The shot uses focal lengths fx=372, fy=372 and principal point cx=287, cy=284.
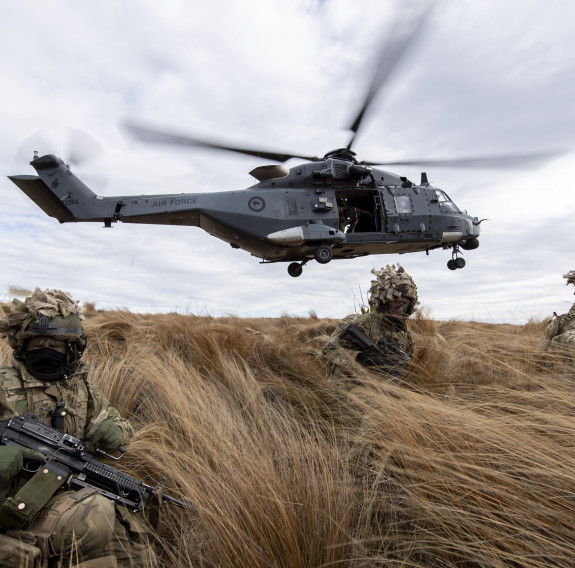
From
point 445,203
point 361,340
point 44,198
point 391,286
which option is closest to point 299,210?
point 445,203

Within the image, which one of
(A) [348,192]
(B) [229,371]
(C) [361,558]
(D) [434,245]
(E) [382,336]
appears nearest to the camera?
(C) [361,558]

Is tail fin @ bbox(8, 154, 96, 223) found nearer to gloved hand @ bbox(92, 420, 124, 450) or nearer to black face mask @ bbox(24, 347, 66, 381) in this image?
black face mask @ bbox(24, 347, 66, 381)

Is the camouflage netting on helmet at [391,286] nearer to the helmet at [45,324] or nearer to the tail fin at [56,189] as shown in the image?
the helmet at [45,324]

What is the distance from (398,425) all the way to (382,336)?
1777 mm

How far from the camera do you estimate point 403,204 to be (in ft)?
29.3

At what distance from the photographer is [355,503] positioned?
1601 millimetres

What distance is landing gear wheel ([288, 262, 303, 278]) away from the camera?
946 cm

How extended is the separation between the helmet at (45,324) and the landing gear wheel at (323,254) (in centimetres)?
655

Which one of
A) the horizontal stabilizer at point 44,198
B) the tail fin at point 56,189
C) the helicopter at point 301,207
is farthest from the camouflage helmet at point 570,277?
the horizontal stabilizer at point 44,198

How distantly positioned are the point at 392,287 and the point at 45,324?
9.17ft

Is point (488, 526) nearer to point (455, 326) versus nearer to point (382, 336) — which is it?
point (382, 336)

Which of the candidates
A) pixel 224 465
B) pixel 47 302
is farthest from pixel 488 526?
pixel 47 302

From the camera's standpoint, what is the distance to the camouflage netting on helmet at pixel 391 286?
3.53 metres

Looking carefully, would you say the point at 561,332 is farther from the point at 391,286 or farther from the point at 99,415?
the point at 99,415
